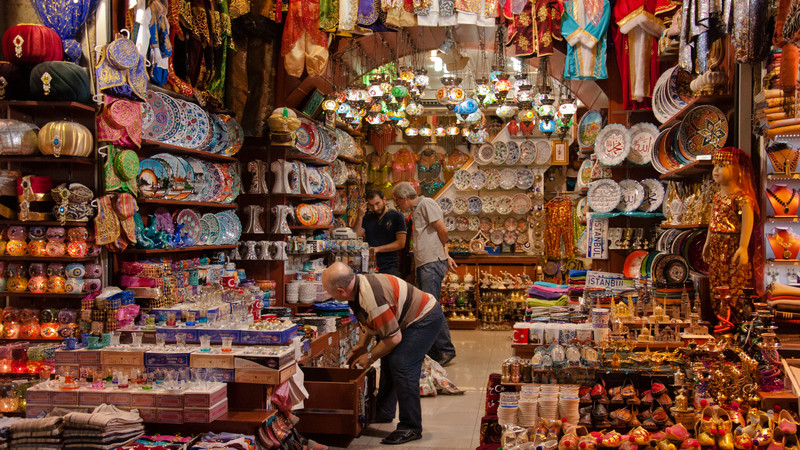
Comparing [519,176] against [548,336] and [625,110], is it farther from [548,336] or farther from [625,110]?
[548,336]

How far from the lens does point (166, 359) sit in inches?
139

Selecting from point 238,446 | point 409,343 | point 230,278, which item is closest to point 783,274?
point 409,343

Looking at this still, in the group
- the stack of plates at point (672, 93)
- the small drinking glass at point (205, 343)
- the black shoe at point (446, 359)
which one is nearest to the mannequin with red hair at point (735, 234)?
the stack of plates at point (672, 93)

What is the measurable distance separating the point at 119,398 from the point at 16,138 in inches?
61.3

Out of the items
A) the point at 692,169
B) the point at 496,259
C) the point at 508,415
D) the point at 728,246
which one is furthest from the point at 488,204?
the point at 508,415

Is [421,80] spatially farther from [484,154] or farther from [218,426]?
[218,426]

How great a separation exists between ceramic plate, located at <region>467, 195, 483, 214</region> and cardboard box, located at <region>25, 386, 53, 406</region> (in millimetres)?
7335

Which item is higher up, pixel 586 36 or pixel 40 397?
pixel 586 36

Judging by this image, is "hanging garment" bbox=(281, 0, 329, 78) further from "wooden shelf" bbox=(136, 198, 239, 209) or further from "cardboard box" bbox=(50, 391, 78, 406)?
"cardboard box" bbox=(50, 391, 78, 406)

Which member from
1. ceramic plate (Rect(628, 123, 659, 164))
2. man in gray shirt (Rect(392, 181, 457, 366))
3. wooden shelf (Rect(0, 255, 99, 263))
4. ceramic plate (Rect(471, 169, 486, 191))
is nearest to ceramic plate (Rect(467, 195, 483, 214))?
ceramic plate (Rect(471, 169, 486, 191))

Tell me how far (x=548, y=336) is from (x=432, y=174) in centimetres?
771

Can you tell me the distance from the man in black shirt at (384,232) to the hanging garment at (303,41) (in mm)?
1301

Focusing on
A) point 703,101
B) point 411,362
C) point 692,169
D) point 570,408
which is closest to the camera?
point 570,408

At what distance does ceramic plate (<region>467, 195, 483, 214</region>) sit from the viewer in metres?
10.1
